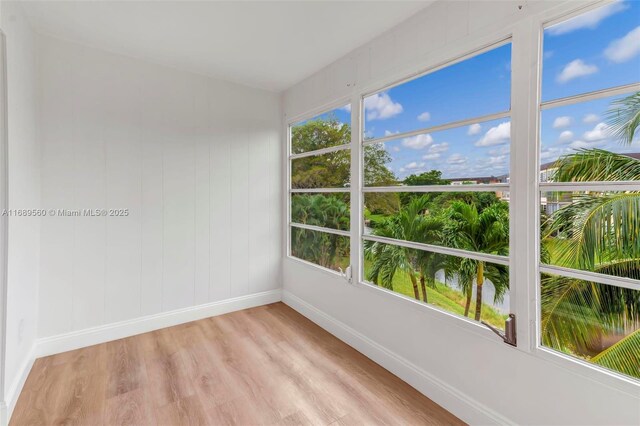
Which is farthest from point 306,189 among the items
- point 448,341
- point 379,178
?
point 448,341

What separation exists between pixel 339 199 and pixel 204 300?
5.98ft

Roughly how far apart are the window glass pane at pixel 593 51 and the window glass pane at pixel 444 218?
594mm

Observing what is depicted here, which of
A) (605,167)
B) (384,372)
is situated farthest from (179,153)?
(605,167)

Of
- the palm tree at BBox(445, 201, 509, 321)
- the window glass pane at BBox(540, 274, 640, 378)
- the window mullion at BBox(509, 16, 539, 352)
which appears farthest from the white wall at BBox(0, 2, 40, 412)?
the window glass pane at BBox(540, 274, 640, 378)

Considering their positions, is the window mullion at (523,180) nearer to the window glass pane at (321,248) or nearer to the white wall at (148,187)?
the window glass pane at (321,248)

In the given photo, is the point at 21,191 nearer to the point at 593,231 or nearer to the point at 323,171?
the point at 323,171

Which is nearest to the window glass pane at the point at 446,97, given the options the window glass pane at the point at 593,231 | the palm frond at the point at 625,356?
the window glass pane at the point at 593,231

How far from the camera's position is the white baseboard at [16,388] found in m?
1.67

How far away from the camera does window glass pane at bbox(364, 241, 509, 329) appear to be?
5.56ft

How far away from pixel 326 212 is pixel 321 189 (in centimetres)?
25

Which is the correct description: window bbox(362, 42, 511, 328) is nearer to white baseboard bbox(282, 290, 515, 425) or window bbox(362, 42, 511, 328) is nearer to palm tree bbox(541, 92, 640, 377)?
palm tree bbox(541, 92, 640, 377)

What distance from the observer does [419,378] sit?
2023mm

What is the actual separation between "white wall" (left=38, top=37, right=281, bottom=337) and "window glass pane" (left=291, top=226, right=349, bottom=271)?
34 cm

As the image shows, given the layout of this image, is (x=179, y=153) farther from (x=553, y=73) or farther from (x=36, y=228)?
(x=553, y=73)
